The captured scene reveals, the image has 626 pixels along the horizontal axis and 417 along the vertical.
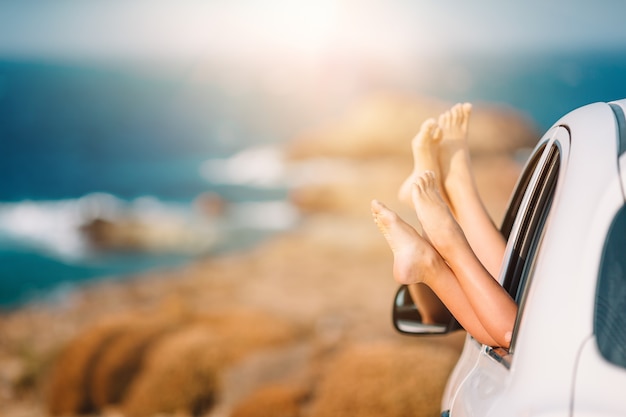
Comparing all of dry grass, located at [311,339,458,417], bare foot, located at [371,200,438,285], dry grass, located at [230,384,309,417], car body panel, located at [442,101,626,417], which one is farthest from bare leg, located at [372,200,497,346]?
dry grass, located at [230,384,309,417]

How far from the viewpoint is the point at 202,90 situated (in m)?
9.38

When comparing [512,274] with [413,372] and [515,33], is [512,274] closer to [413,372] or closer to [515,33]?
[413,372]

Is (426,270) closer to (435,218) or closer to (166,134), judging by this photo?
(435,218)

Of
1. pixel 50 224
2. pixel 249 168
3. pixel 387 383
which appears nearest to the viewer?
pixel 387 383

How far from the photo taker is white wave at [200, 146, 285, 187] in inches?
371

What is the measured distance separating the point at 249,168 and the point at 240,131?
403 mm

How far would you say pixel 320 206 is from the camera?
31.1 feet

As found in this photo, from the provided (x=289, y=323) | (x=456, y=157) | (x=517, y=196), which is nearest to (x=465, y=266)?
(x=517, y=196)

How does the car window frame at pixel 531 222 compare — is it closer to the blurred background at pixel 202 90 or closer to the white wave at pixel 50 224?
the blurred background at pixel 202 90

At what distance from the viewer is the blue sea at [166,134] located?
30.2 ft

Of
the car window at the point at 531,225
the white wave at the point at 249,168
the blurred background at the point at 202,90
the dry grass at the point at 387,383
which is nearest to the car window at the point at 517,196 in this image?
the car window at the point at 531,225

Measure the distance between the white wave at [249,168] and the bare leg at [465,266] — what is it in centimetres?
690

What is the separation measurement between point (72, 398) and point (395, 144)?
4.32m

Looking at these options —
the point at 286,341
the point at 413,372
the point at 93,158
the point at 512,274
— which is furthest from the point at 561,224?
the point at 93,158
